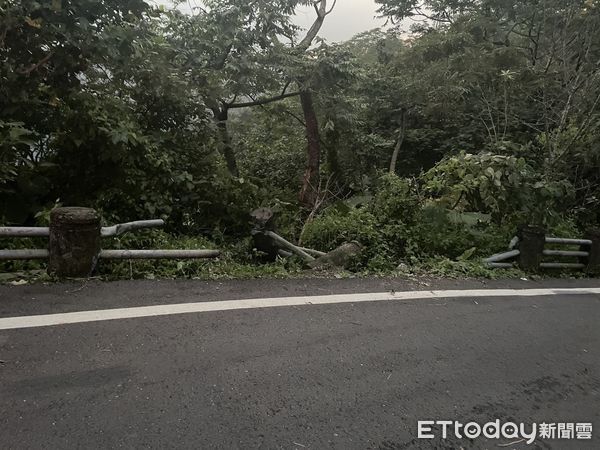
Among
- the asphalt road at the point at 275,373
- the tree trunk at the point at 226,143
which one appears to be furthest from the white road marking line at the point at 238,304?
the tree trunk at the point at 226,143

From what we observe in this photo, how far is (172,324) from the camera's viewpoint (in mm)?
3146

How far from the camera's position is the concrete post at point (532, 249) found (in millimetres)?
5961

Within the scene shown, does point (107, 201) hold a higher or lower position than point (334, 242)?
higher

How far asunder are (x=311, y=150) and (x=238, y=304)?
8353mm

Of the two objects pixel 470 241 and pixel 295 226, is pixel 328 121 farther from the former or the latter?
pixel 470 241

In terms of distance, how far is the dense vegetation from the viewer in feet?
16.5

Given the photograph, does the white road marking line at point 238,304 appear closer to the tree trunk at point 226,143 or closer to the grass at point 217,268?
the grass at point 217,268

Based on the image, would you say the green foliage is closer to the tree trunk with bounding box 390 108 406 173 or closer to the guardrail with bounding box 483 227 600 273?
the guardrail with bounding box 483 227 600 273

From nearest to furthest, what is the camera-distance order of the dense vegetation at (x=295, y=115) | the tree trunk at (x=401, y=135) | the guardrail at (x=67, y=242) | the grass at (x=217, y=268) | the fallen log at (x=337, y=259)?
the guardrail at (x=67, y=242), the grass at (x=217, y=268), the dense vegetation at (x=295, y=115), the fallen log at (x=337, y=259), the tree trunk at (x=401, y=135)

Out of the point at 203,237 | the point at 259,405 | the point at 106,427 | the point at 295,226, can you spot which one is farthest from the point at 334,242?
the point at 106,427

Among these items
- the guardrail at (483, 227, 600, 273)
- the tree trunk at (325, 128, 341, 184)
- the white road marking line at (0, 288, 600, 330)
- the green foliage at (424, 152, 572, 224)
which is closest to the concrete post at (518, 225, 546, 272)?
the guardrail at (483, 227, 600, 273)

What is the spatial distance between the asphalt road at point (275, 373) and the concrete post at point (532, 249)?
6.73ft

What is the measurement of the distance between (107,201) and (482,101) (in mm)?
9236

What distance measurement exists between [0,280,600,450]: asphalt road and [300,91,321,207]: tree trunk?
7144 mm
